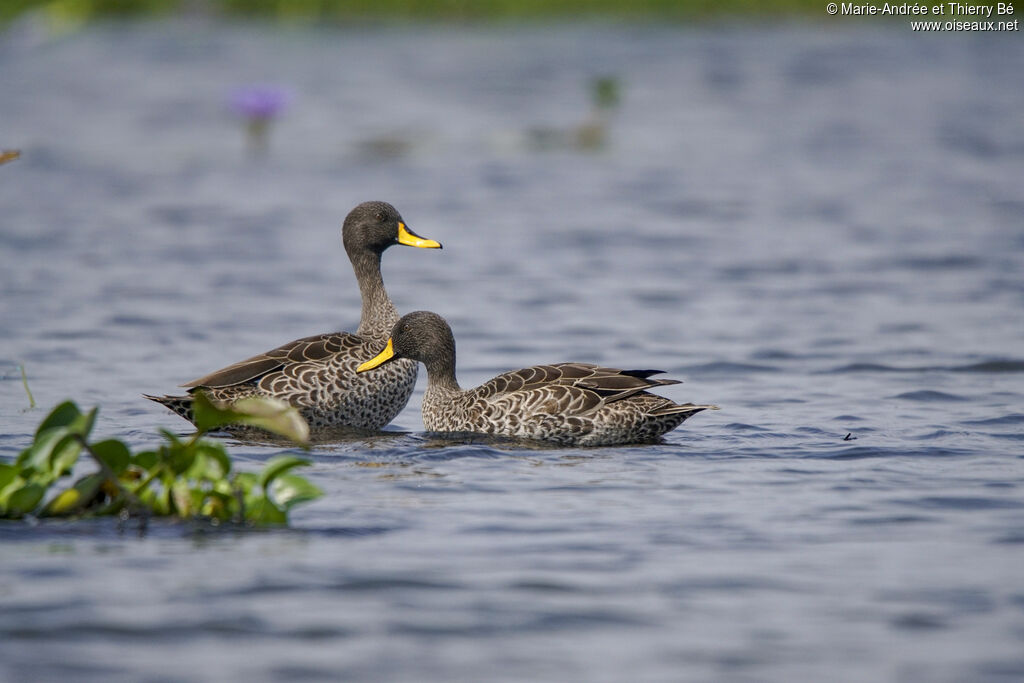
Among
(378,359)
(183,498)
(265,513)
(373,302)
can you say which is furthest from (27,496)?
(373,302)

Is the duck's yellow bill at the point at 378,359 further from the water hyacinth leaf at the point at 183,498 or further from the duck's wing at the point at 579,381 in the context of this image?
the water hyacinth leaf at the point at 183,498

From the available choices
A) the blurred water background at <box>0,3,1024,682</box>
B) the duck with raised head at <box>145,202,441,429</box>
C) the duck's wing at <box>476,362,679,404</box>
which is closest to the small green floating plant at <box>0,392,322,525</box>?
the blurred water background at <box>0,3,1024,682</box>

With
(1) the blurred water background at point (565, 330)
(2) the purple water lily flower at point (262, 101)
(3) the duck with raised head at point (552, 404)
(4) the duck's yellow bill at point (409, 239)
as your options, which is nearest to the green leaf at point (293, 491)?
(1) the blurred water background at point (565, 330)

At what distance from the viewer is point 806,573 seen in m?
5.89

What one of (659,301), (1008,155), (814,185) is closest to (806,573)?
(659,301)

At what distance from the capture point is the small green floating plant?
6203 mm

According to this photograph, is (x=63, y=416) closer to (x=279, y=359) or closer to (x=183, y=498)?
(x=183, y=498)

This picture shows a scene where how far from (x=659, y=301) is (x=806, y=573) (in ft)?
26.5

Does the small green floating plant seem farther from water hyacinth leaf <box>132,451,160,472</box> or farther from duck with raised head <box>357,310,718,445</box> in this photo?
duck with raised head <box>357,310,718,445</box>

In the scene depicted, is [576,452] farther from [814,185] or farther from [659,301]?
[814,185]

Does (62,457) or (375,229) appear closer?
(62,457)

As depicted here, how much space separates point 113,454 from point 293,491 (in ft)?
2.60

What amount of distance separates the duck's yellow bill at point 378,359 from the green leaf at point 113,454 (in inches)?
105

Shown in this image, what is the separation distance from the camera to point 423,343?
9.11 meters
